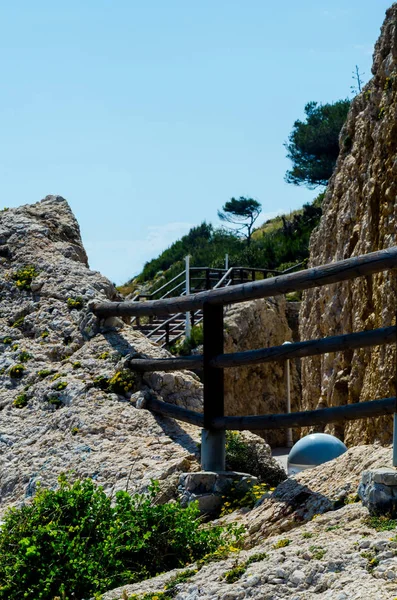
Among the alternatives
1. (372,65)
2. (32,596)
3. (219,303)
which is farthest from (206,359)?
(372,65)

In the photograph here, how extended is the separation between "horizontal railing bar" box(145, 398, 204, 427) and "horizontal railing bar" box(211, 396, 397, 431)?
368 millimetres

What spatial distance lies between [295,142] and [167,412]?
38433 millimetres

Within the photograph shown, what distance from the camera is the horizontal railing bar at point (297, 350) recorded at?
6.02m

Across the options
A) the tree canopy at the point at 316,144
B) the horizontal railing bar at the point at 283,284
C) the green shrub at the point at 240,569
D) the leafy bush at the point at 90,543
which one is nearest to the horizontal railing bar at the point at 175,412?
the horizontal railing bar at the point at 283,284

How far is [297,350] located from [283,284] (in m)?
0.48

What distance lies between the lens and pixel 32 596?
5.56 meters

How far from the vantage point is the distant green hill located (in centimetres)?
3831

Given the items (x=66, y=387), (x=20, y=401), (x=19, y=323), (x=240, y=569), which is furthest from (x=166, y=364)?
(x=240, y=569)

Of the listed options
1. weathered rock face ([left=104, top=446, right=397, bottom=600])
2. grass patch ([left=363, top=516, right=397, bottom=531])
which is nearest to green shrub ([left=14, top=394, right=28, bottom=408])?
weathered rock face ([left=104, top=446, right=397, bottom=600])

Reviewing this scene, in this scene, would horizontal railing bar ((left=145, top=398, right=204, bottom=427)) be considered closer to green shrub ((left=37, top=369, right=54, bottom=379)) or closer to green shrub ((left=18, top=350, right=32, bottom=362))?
green shrub ((left=37, top=369, right=54, bottom=379))

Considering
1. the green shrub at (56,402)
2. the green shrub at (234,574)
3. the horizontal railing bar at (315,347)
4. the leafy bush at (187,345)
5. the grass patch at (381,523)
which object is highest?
the leafy bush at (187,345)

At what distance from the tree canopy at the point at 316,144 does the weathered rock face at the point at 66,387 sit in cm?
3358

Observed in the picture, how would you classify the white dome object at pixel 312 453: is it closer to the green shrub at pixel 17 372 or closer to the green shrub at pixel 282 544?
the green shrub at pixel 282 544

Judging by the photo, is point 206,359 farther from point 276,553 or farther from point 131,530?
point 276,553
